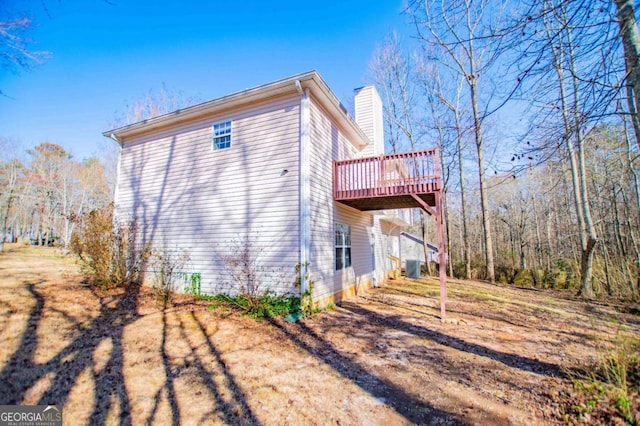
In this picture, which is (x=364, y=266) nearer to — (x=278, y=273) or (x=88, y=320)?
(x=278, y=273)

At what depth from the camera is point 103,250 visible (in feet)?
24.6

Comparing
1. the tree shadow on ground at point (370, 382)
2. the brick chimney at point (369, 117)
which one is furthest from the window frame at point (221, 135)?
the brick chimney at point (369, 117)

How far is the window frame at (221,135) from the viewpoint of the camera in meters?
7.94

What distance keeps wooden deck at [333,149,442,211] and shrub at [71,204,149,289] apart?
6513 mm

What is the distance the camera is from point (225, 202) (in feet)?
25.0

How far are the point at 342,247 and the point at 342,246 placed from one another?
32 millimetres

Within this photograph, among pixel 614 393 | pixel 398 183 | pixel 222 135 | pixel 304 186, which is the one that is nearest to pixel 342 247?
pixel 398 183

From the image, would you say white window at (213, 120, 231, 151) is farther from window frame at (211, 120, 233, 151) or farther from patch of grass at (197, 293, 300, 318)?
patch of grass at (197, 293, 300, 318)

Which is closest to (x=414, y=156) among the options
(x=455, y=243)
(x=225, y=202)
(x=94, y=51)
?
(x=225, y=202)

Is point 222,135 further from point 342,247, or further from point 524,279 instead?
point 524,279

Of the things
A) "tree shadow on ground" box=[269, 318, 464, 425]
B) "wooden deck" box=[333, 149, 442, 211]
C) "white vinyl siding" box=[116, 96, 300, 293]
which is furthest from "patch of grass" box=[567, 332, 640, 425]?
"white vinyl siding" box=[116, 96, 300, 293]

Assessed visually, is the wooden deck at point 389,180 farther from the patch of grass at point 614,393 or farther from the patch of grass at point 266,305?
the patch of grass at point 614,393

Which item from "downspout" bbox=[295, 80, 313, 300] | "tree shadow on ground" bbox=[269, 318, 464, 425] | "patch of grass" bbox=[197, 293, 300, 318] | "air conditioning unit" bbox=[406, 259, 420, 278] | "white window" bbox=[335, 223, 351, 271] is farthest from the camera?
"air conditioning unit" bbox=[406, 259, 420, 278]

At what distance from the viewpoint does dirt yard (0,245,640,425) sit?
9.64ft
